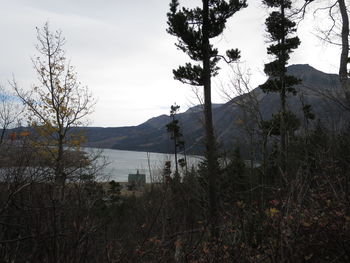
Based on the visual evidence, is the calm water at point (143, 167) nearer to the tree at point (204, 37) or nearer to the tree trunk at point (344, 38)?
the tree at point (204, 37)

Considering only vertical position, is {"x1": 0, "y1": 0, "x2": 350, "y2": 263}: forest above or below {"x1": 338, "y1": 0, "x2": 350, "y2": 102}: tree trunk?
below

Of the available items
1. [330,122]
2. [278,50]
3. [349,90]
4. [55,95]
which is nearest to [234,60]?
[330,122]

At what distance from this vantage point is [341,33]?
31.5ft

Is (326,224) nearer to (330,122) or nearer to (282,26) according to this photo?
(330,122)

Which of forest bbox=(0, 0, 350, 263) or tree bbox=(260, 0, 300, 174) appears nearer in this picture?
forest bbox=(0, 0, 350, 263)

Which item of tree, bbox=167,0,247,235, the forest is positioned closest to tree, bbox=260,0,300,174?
the forest

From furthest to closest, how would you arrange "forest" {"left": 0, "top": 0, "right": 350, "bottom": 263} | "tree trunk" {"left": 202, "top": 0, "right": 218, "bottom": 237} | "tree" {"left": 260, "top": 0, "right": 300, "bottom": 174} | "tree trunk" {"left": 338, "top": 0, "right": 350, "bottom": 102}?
1. "tree" {"left": 260, "top": 0, "right": 300, "bottom": 174}
2. "tree trunk" {"left": 202, "top": 0, "right": 218, "bottom": 237}
3. "tree trunk" {"left": 338, "top": 0, "right": 350, "bottom": 102}
4. "forest" {"left": 0, "top": 0, "right": 350, "bottom": 263}

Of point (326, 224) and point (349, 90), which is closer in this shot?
point (326, 224)

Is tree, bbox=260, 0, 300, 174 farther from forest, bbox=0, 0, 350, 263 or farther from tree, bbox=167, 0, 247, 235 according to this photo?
tree, bbox=167, 0, 247, 235

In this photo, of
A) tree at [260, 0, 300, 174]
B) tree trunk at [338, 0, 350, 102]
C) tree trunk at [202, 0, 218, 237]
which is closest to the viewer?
tree trunk at [338, 0, 350, 102]

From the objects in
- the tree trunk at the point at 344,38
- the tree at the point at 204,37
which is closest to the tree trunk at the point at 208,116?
the tree at the point at 204,37

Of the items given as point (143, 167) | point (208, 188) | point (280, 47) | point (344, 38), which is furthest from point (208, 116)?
point (143, 167)

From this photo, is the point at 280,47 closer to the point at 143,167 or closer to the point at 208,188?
the point at 208,188

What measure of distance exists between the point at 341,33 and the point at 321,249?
8.36 meters
